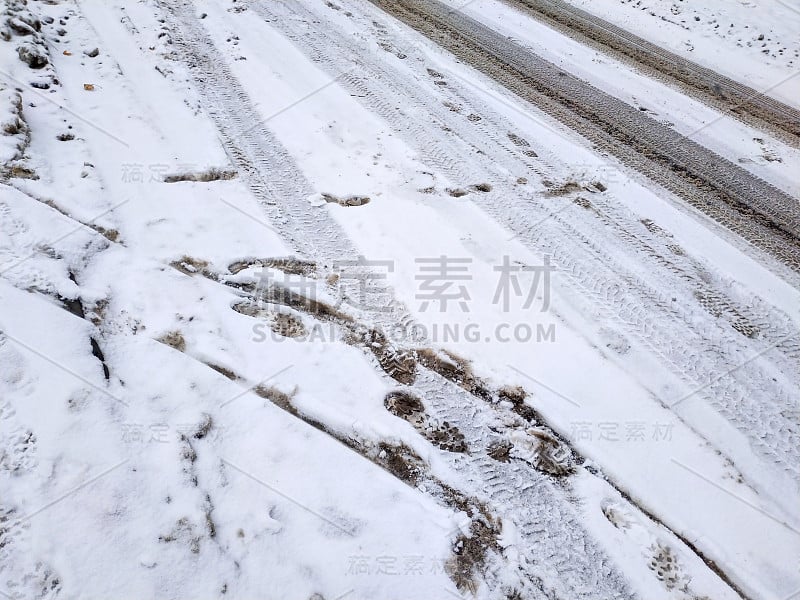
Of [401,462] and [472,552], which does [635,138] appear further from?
[472,552]

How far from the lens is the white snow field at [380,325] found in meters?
2.49

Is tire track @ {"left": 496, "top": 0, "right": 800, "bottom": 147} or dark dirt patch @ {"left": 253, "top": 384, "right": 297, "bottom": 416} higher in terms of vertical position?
tire track @ {"left": 496, "top": 0, "right": 800, "bottom": 147}

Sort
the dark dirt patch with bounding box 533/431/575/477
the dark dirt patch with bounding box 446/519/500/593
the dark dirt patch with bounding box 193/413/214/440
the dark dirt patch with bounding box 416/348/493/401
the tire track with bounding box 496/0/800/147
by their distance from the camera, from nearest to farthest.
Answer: the dark dirt patch with bounding box 446/519/500/593
the dark dirt patch with bounding box 193/413/214/440
the dark dirt patch with bounding box 533/431/575/477
the dark dirt patch with bounding box 416/348/493/401
the tire track with bounding box 496/0/800/147

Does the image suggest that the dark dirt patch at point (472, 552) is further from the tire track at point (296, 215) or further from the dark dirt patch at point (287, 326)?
the dark dirt patch at point (287, 326)

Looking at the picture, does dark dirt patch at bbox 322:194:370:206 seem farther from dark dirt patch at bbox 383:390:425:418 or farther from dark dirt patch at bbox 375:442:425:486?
dark dirt patch at bbox 375:442:425:486

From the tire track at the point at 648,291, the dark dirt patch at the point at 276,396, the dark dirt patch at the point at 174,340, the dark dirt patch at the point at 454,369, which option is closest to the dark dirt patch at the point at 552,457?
the dark dirt patch at the point at 454,369

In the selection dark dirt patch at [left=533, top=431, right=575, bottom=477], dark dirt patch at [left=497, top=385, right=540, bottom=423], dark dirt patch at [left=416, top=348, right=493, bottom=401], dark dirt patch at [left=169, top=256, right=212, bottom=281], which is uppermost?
dark dirt patch at [left=169, top=256, right=212, bottom=281]

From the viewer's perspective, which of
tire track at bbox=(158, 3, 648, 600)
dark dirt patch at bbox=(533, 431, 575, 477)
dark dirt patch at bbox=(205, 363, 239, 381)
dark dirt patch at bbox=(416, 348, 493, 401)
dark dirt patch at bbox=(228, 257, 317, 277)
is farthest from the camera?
dark dirt patch at bbox=(228, 257, 317, 277)

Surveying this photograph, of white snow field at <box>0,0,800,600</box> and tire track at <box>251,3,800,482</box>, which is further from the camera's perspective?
tire track at <box>251,3,800,482</box>

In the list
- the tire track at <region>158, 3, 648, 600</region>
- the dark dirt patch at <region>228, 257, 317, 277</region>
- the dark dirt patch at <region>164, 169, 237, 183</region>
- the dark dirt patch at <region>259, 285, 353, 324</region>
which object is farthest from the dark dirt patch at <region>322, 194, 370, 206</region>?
the dark dirt patch at <region>259, 285, 353, 324</region>

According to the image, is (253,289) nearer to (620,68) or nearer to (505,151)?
(505,151)

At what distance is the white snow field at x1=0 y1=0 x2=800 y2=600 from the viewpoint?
249 cm

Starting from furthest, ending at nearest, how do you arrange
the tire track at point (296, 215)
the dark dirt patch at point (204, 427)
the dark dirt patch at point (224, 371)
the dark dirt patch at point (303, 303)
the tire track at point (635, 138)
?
the tire track at point (635, 138), the dark dirt patch at point (303, 303), the dark dirt patch at point (224, 371), the dark dirt patch at point (204, 427), the tire track at point (296, 215)

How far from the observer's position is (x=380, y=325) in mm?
3539
